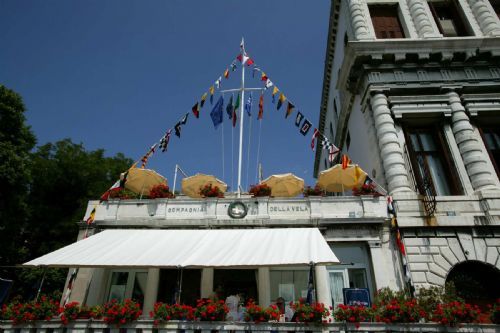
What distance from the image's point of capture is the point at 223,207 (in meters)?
13.2

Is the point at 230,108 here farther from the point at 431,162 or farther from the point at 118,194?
the point at 431,162

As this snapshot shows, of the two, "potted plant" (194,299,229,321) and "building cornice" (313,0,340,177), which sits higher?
"building cornice" (313,0,340,177)

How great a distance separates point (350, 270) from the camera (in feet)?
40.5

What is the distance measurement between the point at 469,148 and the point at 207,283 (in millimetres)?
13238

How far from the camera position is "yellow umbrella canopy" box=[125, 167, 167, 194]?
14.8 m

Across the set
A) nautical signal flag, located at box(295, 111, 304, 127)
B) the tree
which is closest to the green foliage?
the tree

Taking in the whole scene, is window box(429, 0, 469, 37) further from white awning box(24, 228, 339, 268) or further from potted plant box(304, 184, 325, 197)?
white awning box(24, 228, 339, 268)

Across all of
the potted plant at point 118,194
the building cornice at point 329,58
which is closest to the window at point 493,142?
the building cornice at point 329,58

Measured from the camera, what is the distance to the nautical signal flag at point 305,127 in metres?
15.6

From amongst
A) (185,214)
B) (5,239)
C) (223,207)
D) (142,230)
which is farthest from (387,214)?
(5,239)

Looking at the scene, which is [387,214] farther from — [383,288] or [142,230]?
[142,230]

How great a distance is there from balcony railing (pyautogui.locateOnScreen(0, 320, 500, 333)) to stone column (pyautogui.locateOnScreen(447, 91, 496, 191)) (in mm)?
7342

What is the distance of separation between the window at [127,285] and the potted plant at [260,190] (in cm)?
603

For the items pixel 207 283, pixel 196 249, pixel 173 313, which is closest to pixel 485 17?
pixel 196 249
